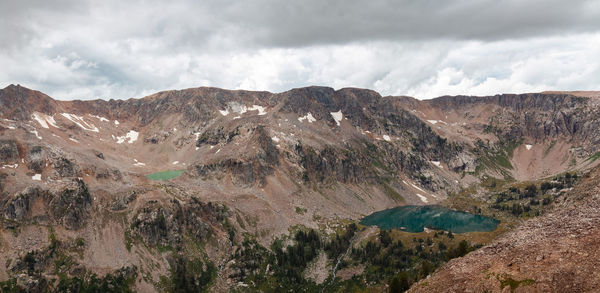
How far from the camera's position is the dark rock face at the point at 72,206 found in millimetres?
143375

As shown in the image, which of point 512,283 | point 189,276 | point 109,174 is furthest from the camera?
point 109,174

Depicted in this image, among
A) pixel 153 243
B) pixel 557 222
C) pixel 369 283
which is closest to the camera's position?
pixel 557 222

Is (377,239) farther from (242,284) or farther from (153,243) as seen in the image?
(153,243)

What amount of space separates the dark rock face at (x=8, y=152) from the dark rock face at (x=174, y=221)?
72707mm

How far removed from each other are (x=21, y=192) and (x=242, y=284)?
10084 cm

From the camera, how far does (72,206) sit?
148 metres

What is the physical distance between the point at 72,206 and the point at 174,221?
42.4 m

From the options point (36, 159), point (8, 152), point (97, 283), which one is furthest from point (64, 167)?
point (97, 283)

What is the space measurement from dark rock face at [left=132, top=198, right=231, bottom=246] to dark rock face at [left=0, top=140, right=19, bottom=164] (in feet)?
239

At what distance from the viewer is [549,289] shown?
40.2m

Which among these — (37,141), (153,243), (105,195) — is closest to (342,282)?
(153,243)

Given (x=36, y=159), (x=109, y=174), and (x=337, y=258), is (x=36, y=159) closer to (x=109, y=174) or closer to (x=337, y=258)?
(x=109, y=174)

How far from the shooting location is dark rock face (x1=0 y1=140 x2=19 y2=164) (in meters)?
166

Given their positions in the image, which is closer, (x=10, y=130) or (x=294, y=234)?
(x=294, y=234)
